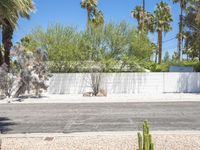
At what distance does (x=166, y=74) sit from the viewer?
30.6m

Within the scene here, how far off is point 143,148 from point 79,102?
16.8 metres

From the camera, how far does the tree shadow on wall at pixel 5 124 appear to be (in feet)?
43.9

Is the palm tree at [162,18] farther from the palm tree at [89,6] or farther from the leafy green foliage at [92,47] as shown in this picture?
the leafy green foliage at [92,47]

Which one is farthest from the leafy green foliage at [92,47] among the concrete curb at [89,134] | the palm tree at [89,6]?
the palm tree at [89,6]

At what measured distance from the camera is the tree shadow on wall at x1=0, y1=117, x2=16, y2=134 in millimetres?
13387

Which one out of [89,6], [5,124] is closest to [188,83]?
[5,124]

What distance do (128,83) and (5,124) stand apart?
54.1 feet

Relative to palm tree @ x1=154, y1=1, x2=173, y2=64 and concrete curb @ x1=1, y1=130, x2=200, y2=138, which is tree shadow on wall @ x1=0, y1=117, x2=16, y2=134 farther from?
palm tree @ x1=154, y1=1, x2=173, y2=64

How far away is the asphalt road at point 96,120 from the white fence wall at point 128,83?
1097 centimetres

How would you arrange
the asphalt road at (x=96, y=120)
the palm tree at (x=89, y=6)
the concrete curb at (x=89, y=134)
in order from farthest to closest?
the palm tree at (x=89, y=6) → the asphalt road at (x=96, y=120) → the concrete curb at (x=89, y=134)

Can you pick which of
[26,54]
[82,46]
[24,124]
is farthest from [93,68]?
[24,124]

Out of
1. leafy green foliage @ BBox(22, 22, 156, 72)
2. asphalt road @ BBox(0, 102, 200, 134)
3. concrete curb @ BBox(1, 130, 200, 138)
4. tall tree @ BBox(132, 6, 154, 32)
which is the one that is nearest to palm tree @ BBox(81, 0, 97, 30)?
tall tree @ BBox(132, 6, 154, 32)

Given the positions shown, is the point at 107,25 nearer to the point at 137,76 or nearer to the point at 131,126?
the point at 137,76

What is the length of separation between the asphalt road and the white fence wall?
36.0 feet
